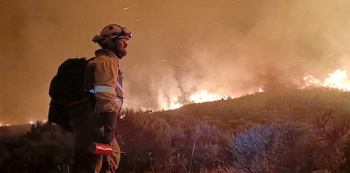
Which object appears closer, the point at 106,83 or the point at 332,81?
the point at 106,83

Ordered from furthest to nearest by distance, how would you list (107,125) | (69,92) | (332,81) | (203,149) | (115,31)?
(332,81), (203,149), (115,31), (69,92), (107,125)

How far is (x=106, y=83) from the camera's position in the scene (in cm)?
349

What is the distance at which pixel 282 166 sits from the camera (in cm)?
446

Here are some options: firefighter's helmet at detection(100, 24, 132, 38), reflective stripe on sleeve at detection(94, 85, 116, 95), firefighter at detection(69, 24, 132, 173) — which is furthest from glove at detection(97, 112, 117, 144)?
firefighter's helmet at detection(100, 24, 132, 38)

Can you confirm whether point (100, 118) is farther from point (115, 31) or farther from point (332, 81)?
point (332, 81)

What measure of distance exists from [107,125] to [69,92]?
73 cm

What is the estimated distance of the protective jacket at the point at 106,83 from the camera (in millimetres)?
3373

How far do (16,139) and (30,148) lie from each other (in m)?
1.02

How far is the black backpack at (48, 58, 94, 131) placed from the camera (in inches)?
138

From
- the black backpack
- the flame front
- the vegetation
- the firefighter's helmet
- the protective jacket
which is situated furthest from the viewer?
the flame front

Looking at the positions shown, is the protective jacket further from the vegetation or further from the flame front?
the flame front


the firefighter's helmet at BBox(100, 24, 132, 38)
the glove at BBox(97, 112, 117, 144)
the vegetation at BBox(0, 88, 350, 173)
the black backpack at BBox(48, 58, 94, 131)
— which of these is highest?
the firefighter's helmet at BBox(100, 24, 132, 38)

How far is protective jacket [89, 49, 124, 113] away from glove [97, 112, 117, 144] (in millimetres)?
70

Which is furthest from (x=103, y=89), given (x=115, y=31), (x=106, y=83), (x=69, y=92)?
(x=115, y=31)
